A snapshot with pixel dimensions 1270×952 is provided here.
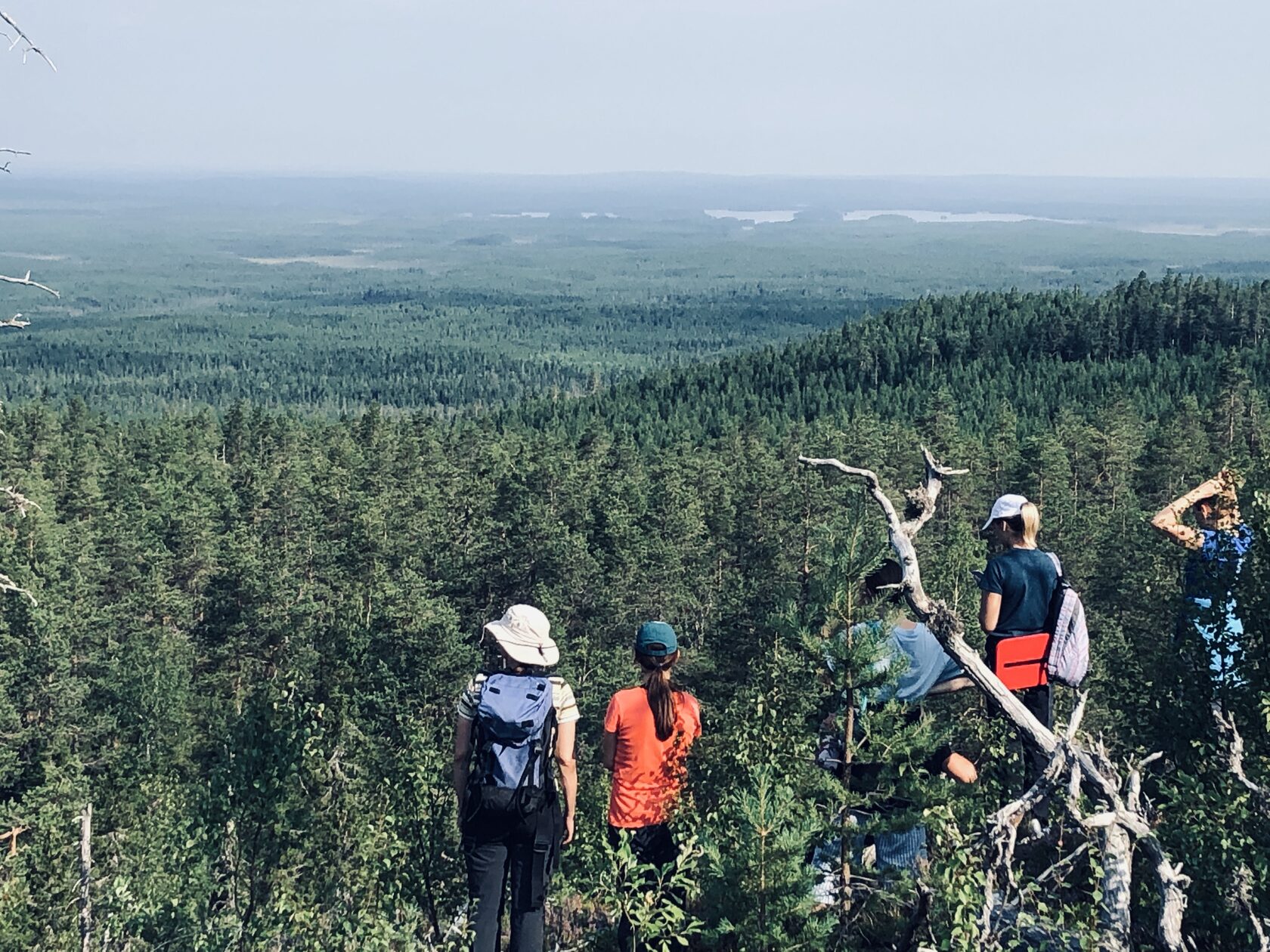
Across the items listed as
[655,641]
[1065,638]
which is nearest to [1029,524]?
[1065,638]

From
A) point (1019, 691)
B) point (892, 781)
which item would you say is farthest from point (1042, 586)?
point (892, 781)

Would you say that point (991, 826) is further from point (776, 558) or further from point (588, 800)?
point (776, 558)

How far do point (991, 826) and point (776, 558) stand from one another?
77.6 feet

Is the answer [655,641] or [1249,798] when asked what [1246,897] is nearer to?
[1249,798]

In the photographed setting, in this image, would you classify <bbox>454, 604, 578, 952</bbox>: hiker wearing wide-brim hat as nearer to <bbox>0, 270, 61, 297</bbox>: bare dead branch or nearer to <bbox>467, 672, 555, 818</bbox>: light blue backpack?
<bbox>467, 672, 555, 818</bbox>: light blue backpack

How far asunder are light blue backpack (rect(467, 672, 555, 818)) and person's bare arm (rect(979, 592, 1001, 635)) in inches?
106

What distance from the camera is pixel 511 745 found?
6.38m

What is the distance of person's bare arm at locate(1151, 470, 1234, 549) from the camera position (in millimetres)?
8969

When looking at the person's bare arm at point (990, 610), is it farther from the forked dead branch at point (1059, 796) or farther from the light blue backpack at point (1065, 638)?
the forked dead branch at point (1059, 796)

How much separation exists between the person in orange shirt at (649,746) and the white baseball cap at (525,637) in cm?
57

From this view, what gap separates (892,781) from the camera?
295 inches

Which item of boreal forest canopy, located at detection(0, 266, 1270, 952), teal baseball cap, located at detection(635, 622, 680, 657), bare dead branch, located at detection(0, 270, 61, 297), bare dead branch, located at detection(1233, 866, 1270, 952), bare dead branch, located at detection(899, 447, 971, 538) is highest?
bare dead branch, located at detection(0, 270, 61, 297)

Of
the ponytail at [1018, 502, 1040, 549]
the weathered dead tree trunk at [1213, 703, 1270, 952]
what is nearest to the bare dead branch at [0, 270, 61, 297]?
the ponytail at [1018, 502, 1040, 549]

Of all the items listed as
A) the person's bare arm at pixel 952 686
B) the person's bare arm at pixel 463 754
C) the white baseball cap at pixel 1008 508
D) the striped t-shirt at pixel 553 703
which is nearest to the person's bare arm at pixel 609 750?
the striped t-shirt at pixel 553 703
